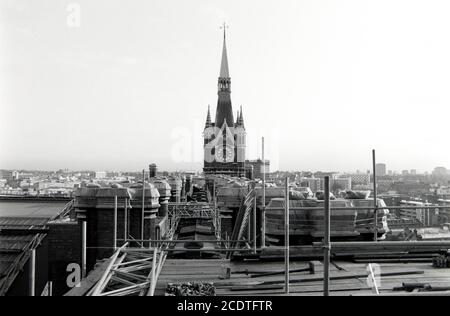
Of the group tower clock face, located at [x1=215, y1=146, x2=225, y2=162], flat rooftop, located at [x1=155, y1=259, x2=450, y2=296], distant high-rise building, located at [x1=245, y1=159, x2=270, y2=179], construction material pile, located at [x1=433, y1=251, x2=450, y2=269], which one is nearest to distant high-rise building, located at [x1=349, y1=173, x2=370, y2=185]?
distant high-rise building, located at [x1=245, y1=159, x2=270, y2=179]

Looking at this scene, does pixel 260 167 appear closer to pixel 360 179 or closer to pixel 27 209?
pixel 360 179

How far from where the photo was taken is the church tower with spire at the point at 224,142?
215 feet

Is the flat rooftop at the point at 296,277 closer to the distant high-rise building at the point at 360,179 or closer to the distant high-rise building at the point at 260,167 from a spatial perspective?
the distant high-rise building at the point at 260,167

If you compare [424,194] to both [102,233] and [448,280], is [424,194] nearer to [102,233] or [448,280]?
[448,280]

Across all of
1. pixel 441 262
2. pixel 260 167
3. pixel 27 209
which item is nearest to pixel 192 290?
pixel 441 262

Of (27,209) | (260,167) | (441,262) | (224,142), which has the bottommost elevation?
(27,209)

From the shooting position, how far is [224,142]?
70.7m

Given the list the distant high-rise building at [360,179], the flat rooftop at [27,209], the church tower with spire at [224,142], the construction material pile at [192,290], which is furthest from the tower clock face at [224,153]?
the construction material pile at [192,290]

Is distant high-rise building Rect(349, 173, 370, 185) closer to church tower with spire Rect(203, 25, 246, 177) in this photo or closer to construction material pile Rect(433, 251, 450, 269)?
construction material pile Rect(433, 251, 450, 269)

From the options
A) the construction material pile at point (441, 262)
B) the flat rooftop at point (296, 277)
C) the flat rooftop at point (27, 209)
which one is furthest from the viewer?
the flat rooftop at point (27, 209)

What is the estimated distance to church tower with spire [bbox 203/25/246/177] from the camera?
65.6 m

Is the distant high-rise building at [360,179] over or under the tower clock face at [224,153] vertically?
under
